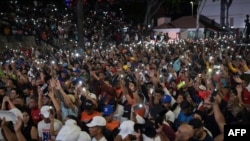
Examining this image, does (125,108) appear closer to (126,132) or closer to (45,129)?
(45,129)

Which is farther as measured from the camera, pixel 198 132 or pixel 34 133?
pixel 34 133

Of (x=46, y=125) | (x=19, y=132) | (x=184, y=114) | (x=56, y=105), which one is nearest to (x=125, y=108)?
(x=184, y=114)

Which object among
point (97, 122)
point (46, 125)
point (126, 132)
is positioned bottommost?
point (46, 125)

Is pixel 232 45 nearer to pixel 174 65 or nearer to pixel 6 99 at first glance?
pixel 174 65

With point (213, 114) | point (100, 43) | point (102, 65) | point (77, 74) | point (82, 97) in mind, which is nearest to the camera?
point (213, 114)

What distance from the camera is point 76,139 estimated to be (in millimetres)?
4902

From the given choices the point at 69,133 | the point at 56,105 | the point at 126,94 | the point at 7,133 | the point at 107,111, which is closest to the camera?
the point at 69,133

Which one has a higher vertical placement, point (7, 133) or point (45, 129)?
point (7, 133)

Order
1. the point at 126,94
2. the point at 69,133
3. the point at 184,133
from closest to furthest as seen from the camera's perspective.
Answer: the point at 184,133
the point at 69,133
the point at 126,94

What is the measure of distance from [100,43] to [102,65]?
10.8 meters

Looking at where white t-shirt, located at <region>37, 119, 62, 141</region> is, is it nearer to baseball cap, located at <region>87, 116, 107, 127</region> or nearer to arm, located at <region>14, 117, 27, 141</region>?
arm, located at <region>14, 117, 27, 141</region>

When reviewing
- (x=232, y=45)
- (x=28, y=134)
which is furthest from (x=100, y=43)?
(x=28, y=134)

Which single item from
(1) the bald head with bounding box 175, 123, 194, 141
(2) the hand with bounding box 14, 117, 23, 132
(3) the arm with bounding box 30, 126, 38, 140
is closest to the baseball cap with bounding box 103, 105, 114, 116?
(3) the arm with bounding box 30, 126, 38, 140

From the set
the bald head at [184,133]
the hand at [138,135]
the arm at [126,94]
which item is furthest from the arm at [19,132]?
the arm at [126,94]
